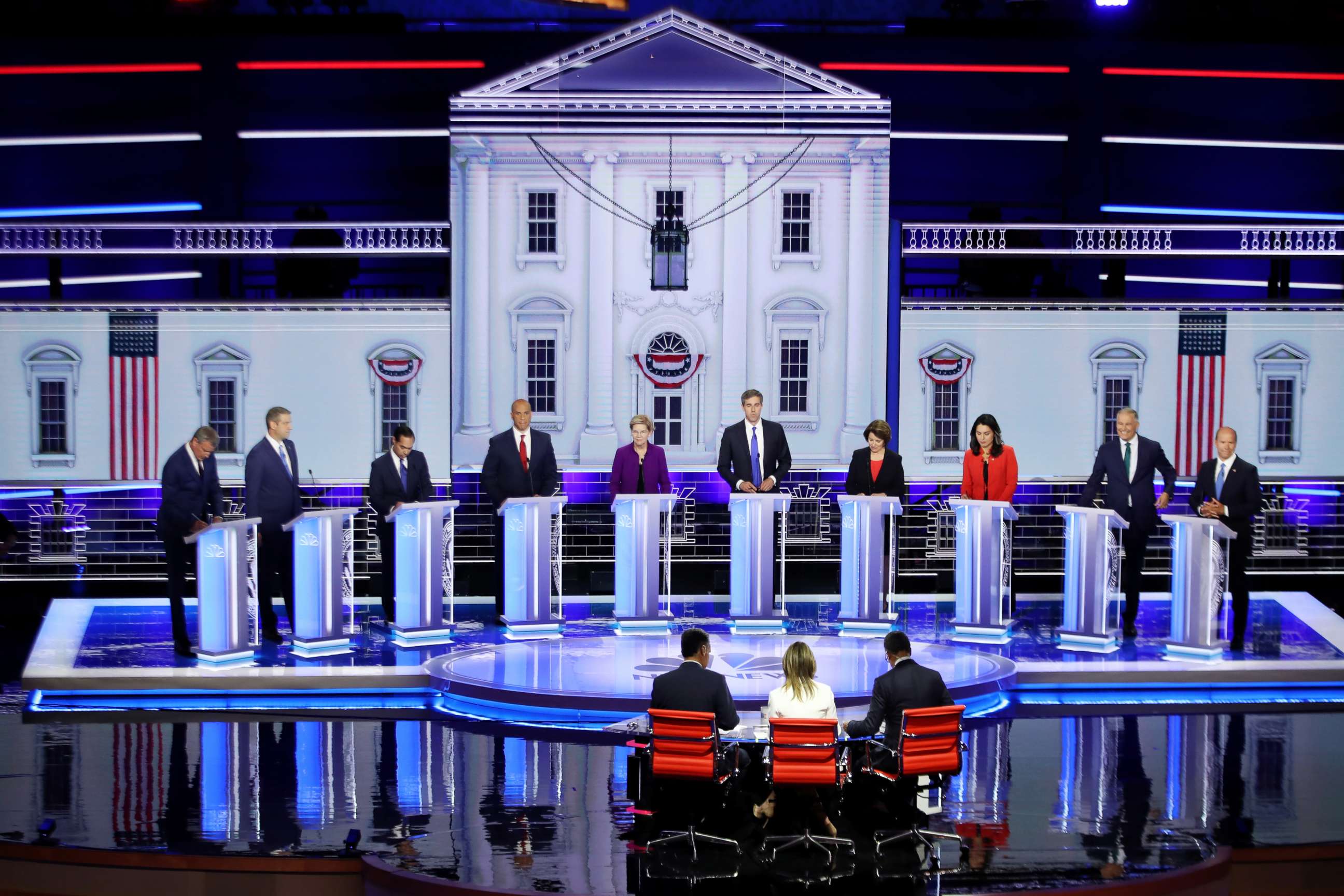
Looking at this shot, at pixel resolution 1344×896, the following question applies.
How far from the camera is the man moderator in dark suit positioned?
10445mm

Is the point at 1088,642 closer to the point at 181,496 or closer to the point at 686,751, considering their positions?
the point at 686,751

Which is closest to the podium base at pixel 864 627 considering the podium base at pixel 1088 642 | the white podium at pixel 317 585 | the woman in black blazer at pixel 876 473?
the woman in black blazer at pixel 876 473

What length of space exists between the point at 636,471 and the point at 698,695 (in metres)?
4.48

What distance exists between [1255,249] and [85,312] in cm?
1051

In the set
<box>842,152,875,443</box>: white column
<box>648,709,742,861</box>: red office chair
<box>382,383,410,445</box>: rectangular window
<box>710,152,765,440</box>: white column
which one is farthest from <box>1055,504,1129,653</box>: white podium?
<box>382,383,410,445</box>: rectangular window

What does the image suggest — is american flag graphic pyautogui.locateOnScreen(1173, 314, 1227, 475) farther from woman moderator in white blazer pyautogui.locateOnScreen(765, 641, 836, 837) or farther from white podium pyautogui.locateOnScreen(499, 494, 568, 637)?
woman moderator in white blazer pyautogui.locateOnScreen(765, 641, 836, 837)

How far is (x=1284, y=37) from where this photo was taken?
14.9 metres

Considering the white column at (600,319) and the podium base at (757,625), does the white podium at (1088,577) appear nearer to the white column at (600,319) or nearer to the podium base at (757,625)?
the podium base at (757,625)

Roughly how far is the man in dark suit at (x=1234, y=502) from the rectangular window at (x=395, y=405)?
265 inches

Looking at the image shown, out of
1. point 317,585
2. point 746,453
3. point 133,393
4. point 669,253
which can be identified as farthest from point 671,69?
point 317,585

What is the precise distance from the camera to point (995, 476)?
10266mm

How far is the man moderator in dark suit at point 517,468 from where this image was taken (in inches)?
411

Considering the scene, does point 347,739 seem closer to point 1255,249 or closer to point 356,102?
point 356,102

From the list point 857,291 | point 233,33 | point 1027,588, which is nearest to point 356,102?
point 233,33
